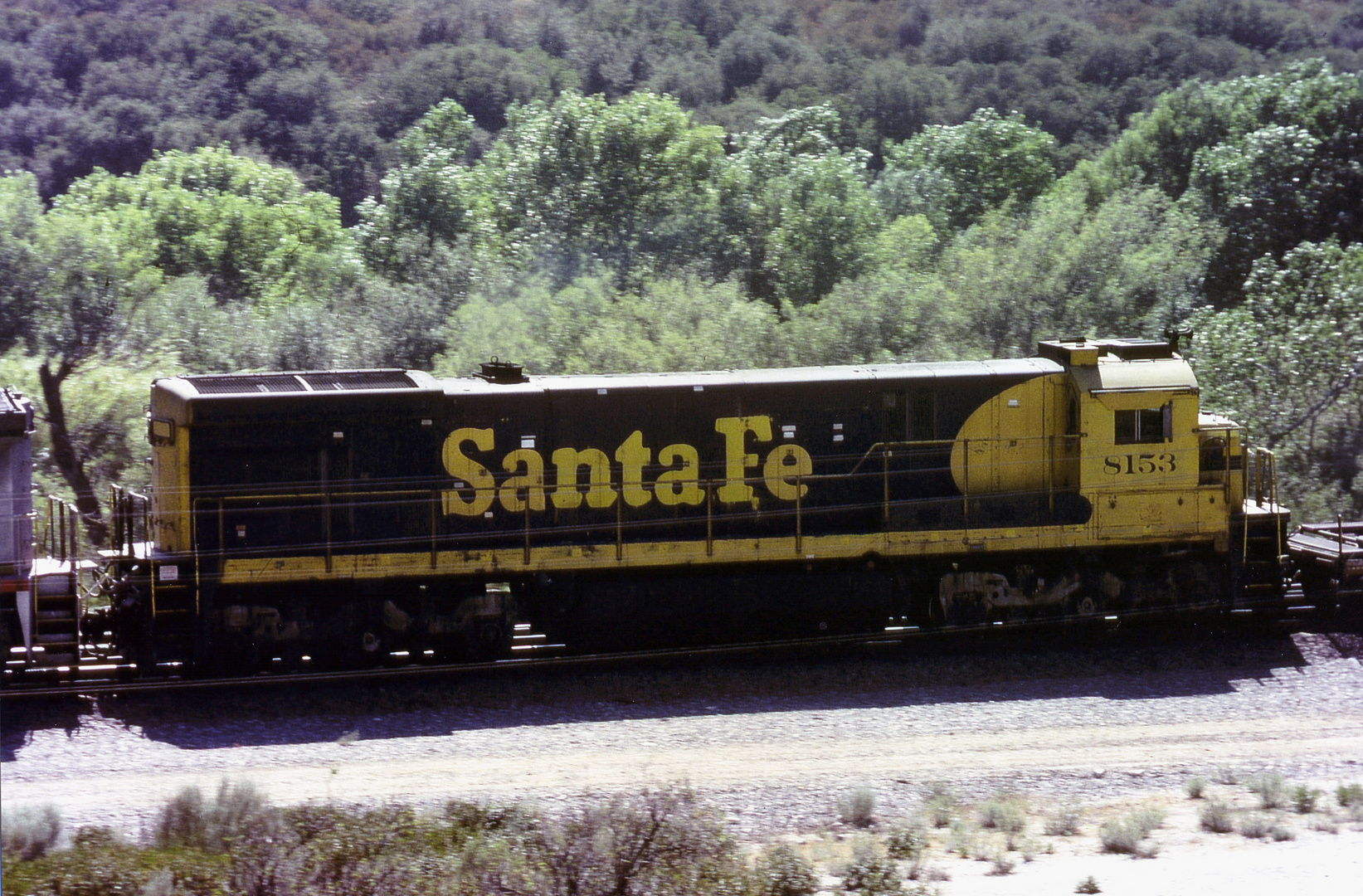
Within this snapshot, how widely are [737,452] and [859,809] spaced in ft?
17.4

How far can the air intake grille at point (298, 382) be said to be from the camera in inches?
558

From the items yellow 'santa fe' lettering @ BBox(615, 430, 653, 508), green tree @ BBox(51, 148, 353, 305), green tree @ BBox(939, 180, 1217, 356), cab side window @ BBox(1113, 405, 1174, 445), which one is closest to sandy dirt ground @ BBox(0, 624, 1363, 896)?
yellow 'santa fe' lettering @ BBox(615, 430, 653, 508)

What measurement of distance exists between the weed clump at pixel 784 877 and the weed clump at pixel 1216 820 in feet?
10.7

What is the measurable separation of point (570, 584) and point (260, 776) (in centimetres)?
421

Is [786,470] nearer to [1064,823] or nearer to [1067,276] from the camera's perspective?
[1064,823]

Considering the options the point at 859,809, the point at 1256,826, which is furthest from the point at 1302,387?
the point at 859,809

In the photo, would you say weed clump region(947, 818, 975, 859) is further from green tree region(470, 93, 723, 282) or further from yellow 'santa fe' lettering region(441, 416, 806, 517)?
green tree region(470, 93, 723, 282)

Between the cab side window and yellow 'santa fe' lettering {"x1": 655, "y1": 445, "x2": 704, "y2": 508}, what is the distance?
4730 mm

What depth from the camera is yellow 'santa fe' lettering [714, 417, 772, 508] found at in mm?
15062

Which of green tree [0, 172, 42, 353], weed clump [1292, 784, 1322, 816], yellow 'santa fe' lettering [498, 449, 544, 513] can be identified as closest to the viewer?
weed clump [1292, 784, 1322, 816]

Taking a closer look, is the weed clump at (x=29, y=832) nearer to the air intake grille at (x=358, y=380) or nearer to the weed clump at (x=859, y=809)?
the air intake grille at (x=358, y=380)

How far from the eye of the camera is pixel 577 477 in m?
14.9

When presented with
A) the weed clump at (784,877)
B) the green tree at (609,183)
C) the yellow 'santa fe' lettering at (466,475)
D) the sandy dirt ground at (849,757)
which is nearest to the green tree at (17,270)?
the green tree at (609,183)

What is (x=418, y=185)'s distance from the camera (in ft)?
142
